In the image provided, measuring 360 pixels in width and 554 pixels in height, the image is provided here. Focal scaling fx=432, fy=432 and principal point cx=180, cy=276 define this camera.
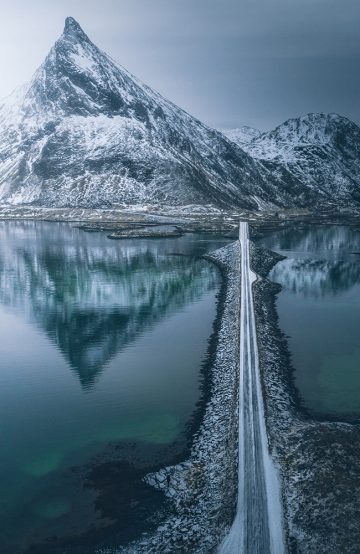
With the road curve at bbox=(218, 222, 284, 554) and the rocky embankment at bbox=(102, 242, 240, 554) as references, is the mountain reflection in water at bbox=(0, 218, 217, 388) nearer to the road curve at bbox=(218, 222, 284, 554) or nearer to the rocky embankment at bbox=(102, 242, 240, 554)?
the rocky embankment at bbox=(102, 242, 240, 554)

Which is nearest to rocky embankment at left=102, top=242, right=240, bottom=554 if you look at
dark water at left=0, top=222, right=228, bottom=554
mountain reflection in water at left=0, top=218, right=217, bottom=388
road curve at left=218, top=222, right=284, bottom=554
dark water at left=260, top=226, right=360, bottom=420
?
road curve at left=218, top=222, right=284, bottom=554

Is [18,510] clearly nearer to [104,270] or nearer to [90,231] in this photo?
[104,270]

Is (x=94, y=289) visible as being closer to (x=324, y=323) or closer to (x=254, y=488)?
(x=324, y=323)

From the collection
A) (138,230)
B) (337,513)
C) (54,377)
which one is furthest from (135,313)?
(138,230)

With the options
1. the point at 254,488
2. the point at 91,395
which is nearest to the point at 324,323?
the point at 91,395

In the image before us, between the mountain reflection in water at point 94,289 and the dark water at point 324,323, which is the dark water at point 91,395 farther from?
the dark water at point 324,323
